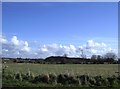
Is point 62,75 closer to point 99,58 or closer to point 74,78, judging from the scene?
point 74,78

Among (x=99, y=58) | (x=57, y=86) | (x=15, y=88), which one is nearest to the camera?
(x=15, y=88)

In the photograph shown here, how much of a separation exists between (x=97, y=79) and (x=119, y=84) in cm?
164

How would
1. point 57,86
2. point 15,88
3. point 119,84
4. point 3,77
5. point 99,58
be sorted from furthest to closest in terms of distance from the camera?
point 99,58, point 3,77, point 119,84, point 57,86, point 15,88

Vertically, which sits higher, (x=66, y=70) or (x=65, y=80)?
(x=66, y=70)

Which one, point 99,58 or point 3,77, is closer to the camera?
point 3,77

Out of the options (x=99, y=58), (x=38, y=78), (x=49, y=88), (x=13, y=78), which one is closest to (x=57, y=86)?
(x=49, y=88)

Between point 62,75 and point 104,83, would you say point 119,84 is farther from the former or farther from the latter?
point 62,75

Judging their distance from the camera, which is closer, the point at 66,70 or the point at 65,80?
the point at 65,80

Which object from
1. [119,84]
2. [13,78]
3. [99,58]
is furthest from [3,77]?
[99,58]

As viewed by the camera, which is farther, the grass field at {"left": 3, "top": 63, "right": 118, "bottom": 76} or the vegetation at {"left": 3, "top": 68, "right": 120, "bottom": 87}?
the grass field at {"left": 3, "top": 63, "right": 118, "bottom": 76}

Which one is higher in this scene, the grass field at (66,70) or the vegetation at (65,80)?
the grass field at (66,70)

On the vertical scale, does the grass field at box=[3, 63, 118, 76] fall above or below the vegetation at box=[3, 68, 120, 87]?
above

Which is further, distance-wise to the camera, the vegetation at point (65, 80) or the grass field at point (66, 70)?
the grass field at point (66, 70)

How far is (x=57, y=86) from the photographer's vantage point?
2130 centimetres
